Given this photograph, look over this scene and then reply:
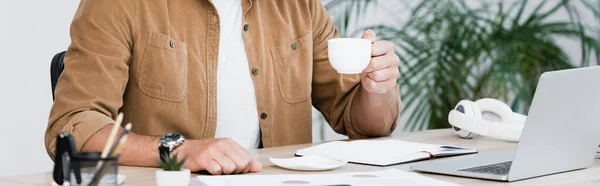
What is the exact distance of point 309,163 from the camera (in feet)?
5.34

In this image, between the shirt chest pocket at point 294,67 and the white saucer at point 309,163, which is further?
the shirt chest pocket at point 294,67

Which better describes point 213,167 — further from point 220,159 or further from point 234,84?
point 234,84

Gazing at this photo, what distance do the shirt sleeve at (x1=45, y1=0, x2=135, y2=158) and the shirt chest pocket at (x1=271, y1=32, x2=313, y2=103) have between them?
1.37ft

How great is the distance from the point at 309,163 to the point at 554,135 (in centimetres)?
43

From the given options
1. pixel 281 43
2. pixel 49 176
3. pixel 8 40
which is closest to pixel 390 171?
pixel 49 176

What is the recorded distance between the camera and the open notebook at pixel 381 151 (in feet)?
5.66

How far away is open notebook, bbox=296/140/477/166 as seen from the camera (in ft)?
5.66

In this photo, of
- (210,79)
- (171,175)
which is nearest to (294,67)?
(210,79)

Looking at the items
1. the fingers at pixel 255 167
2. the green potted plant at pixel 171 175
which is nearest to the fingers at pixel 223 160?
the fingers at pixel 255 167

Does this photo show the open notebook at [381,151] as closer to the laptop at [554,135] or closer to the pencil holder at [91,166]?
the laptop at [554,135]

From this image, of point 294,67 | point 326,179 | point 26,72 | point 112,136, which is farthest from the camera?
point 26,72

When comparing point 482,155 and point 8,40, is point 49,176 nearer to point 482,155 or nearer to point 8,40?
point 482,155

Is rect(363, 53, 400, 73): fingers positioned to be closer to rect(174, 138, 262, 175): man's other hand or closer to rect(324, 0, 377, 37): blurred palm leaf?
rect(174, 138, 262, 175): man's other hand

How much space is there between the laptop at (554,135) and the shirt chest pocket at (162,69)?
65 centimetres
